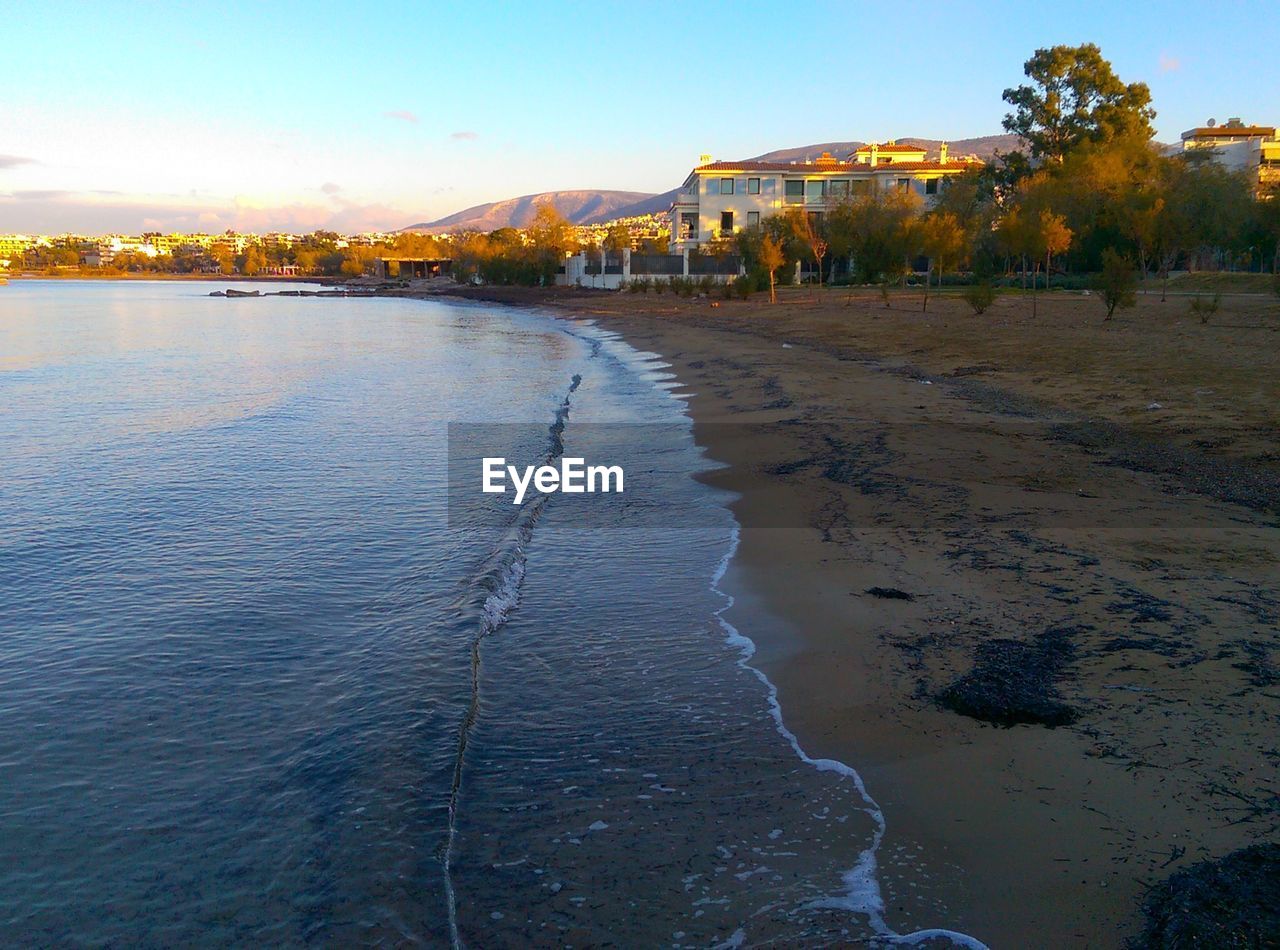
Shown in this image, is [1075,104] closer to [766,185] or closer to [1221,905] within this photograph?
[766,185]

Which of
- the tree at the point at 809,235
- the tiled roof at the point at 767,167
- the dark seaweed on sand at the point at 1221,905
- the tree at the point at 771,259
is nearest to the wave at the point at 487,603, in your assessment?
the dark seaweed on sand at the point at 1221,905

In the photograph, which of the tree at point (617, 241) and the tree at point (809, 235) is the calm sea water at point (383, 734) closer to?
the tree at point (809, 235)

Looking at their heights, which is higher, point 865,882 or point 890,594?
point 890,594

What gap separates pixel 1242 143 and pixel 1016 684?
95186 millimetres

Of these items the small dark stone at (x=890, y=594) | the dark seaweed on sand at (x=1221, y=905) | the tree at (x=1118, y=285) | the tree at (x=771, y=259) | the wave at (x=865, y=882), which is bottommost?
the wave at (x=865, y=882)

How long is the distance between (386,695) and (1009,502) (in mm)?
6273

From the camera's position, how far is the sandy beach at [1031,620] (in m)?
4.02

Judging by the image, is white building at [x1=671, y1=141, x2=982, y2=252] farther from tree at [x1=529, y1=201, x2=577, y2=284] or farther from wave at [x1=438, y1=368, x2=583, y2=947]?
wave at [x1=438, y1=368, x2=583, y2=947]

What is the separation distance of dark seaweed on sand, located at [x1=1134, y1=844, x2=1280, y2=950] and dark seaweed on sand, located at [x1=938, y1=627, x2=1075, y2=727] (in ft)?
4.24

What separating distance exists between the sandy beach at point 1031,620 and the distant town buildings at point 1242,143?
6604 centimetres

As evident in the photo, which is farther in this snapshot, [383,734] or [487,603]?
[487,603]

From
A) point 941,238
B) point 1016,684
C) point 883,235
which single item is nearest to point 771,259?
point 883,235

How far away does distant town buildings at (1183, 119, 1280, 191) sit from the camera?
243ft

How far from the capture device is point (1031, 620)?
21.3 ft
